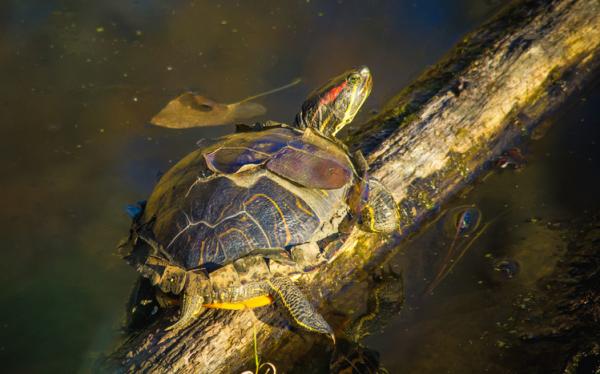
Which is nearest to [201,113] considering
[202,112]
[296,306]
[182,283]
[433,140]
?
[202,112]

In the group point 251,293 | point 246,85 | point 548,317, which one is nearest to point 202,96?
point 246,85

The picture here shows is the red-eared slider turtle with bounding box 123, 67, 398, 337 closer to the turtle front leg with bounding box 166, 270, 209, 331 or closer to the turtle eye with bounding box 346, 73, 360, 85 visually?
the turtle front leg with bounding box 166, 270, 209, 331

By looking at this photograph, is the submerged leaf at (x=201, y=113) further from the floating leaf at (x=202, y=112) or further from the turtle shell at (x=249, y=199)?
the turtle shell at (x=249, y=199)

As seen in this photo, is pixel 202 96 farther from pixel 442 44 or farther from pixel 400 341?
pixel 400 341

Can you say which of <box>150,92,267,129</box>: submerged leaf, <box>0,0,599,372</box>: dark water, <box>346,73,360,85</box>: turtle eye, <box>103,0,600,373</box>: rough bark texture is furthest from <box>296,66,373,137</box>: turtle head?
<box>150,92,267,129</box>: submerged leaf

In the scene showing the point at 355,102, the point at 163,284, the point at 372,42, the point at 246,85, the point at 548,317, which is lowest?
the point at 548,317

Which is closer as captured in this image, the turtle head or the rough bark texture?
the rough bark texture

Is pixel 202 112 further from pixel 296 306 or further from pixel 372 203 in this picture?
pixel 296 306
